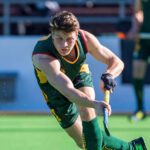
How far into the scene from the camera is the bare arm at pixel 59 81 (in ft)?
16.7

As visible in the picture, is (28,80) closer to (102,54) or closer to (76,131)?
(76,131)

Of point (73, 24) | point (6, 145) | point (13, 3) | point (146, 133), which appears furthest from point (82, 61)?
point (13, 3)

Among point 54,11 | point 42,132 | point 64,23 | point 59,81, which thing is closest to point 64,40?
point 64,23

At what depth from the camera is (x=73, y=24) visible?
216 inches

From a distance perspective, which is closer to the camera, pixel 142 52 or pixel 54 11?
pixel 142 52

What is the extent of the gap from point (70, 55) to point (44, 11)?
735 cm

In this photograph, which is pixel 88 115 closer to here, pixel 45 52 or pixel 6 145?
pixel 45 52

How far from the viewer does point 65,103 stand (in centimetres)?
607

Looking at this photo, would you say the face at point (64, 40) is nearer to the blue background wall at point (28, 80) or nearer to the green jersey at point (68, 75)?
the green jersey at point (68, 75)

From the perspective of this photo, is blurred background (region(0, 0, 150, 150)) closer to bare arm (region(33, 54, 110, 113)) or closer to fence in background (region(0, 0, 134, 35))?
fence in background (region(0, 0, 134, 35))

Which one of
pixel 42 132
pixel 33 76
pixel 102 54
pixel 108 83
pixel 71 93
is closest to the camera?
pixel 71 93

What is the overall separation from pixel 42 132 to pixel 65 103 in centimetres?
277

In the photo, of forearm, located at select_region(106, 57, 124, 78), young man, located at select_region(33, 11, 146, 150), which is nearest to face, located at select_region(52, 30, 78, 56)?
young man, located at select_region(33, 11, 146, 150)

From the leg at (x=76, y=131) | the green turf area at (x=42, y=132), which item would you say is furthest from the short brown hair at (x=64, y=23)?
the green turf area at (x=42, y=132)
